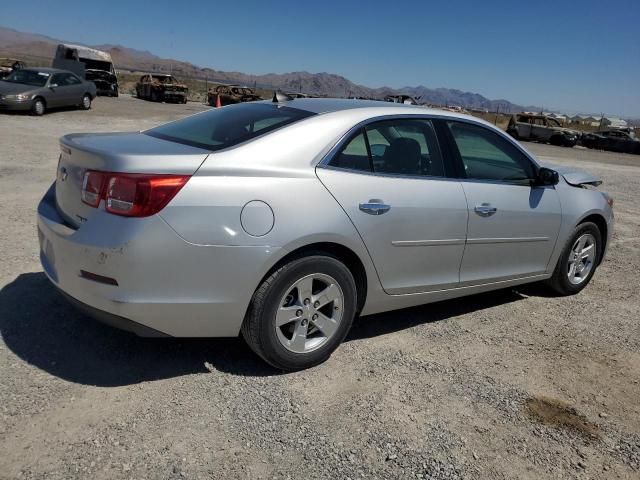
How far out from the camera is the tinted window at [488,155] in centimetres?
418

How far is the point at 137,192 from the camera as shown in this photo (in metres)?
2.79

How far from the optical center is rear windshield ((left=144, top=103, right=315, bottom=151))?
132 inches

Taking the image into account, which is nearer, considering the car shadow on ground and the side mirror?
the car shadow on ground

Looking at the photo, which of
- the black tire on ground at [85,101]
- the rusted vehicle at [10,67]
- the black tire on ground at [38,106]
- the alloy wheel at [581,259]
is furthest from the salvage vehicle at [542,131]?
the alloy wheel at [581,259]

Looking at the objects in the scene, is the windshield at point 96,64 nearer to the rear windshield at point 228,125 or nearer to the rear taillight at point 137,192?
the rear windshield at point 228,125

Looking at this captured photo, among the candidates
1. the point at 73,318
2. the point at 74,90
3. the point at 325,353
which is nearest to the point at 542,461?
the point at 325,353

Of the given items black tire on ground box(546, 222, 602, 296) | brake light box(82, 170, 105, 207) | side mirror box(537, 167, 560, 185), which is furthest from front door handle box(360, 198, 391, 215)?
black tire on ground box(546, 222, 602, 296)

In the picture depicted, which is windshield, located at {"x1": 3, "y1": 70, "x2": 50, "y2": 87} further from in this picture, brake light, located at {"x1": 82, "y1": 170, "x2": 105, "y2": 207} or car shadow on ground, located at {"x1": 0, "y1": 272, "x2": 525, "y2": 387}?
brake light, located at {"x1": 82, "y1": 170, "x2": 105, "y2": 207}

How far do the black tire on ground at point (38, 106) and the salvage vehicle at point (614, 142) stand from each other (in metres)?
32.3

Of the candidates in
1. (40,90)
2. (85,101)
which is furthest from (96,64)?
(40,90)

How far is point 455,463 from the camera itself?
272 cm

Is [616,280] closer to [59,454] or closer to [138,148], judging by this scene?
[138,148]

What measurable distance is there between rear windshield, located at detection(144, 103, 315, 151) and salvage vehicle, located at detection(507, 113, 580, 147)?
32.7 metres

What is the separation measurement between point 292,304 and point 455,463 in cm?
123
